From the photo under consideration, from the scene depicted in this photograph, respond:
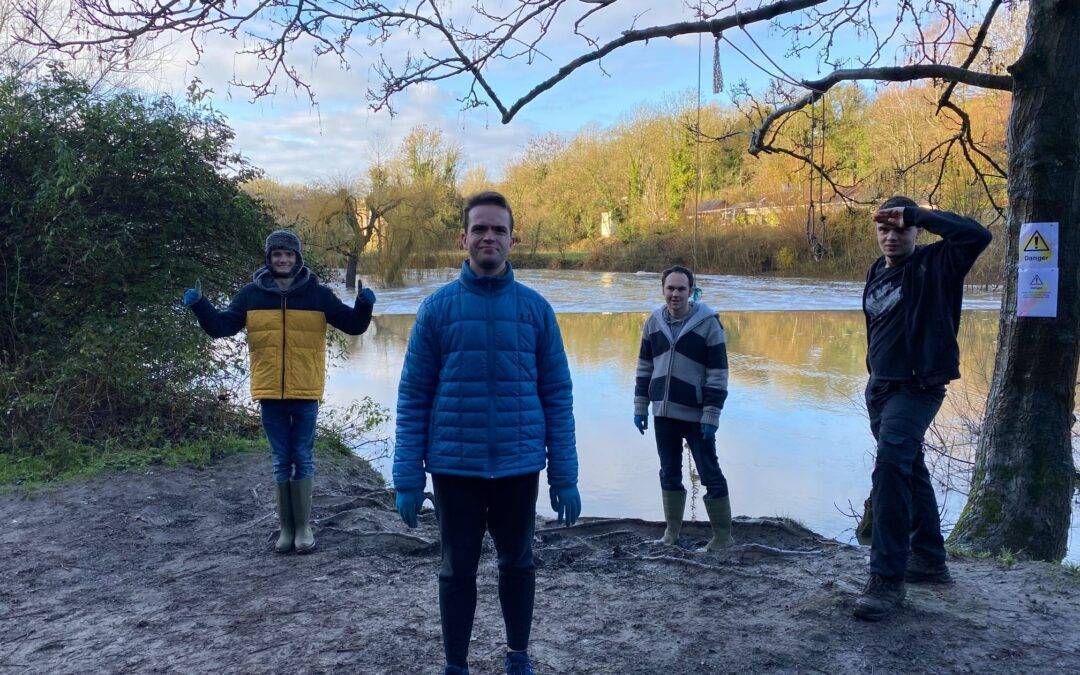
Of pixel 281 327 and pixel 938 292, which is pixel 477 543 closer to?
pixel 938 292

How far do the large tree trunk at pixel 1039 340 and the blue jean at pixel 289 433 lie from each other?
165 inches

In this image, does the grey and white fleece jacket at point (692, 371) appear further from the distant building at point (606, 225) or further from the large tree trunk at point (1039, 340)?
the distant building at point (606, 225)

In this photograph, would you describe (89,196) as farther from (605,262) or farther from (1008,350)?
(605,262)

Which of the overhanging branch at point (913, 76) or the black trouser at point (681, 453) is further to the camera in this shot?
the overhanging branch at point (913, 76)

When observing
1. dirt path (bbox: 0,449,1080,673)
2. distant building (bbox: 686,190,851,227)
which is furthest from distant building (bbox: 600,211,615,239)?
dirt path (bbox: 0,449,1080,673)

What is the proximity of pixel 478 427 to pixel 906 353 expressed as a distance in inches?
81.2

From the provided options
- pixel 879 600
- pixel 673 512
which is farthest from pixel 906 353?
pixel 673 512

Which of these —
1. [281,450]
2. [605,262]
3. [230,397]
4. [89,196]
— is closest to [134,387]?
[230,397]

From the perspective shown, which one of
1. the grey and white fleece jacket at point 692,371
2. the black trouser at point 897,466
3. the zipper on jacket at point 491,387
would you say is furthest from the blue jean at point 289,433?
the black trouser at point 897,466

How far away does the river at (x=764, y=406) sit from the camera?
25.3ft

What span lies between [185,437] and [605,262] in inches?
1534

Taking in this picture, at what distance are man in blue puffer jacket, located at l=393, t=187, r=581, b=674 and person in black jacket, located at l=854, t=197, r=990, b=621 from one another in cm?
162

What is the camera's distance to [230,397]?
885 cm

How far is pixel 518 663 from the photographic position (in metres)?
3.02
